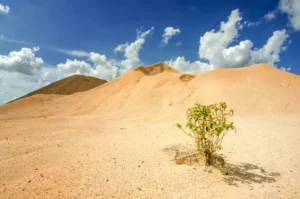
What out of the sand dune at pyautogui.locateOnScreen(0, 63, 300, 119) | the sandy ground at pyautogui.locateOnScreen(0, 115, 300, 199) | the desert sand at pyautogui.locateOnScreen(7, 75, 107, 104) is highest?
the desert sand at pyautogui.locateOnScreen(7, 75, 107, 104)

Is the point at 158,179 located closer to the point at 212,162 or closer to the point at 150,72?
the point at 212,162

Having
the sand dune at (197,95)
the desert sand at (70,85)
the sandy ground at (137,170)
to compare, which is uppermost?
the desert sand at (70,85)

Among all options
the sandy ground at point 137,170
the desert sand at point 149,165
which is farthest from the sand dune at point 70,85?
the sandy ground at point 137,170

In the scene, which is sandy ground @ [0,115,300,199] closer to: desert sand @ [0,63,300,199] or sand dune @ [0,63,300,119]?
desert sand @ [0,63,300,199]

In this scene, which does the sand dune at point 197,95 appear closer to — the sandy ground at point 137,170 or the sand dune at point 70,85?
the sandy ground at point 137,170

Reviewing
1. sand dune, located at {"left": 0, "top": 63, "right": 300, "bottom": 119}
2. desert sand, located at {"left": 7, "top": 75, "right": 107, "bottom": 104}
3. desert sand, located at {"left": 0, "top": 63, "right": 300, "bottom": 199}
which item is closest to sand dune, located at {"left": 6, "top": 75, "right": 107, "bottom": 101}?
desert sand, located at {"left": 7, "top": 75, "right": 107, "bottom": 104}

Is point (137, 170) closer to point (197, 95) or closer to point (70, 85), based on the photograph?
point (197, 95)

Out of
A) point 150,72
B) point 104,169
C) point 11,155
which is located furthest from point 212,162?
point 150,72

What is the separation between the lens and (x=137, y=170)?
5055 millimetres

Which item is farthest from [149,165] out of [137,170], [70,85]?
[70,85]

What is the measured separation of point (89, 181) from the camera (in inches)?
174

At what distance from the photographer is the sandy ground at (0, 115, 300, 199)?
4.11 m

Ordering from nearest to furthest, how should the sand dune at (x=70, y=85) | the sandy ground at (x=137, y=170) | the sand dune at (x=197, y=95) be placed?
the sandy ground at (x=137, y=170) → the sand dune at (x=197, y=95) → the sand dune at (x=70, y=85)

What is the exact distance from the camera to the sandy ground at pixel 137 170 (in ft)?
13.5
